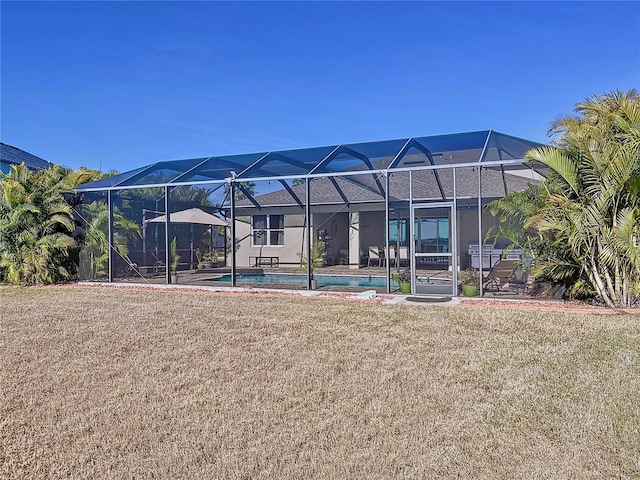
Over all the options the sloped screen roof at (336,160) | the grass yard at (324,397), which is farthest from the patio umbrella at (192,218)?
the grass yard at (324,397)

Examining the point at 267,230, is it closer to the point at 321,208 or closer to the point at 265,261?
the point at 265,261

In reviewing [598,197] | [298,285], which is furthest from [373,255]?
[598,197]

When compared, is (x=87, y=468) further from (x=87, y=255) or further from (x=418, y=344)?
(x=87, y=255)

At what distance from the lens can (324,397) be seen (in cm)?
431

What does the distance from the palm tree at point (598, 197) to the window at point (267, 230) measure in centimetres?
1361

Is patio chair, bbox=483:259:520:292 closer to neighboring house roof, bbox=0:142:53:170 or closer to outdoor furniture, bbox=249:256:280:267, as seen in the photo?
outdoor furniture, bbox=249:256:280:267

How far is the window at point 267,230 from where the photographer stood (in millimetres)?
21156

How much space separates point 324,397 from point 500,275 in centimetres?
795

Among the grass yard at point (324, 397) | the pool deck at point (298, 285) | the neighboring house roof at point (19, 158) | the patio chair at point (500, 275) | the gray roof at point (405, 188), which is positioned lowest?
the grass yard at point (324, 397)

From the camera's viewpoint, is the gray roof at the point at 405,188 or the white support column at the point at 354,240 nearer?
the gray roof at the point at 405,188

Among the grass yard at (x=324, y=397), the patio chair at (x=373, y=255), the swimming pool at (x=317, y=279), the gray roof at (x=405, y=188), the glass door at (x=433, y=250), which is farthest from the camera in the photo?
the patio chair at (x=373, y=255)

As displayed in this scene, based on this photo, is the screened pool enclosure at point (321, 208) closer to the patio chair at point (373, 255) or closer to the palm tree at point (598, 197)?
the patio chair at point (373, 255)

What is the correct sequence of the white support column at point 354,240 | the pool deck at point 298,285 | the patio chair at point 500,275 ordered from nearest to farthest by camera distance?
the pool deck at point 298,285
the patio chair at point 500,275
the white support column at point 354,240

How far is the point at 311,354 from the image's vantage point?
565 centimetres
